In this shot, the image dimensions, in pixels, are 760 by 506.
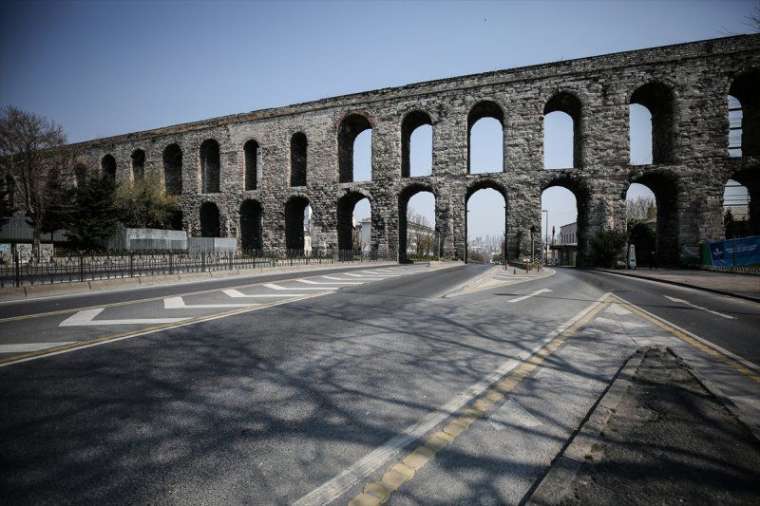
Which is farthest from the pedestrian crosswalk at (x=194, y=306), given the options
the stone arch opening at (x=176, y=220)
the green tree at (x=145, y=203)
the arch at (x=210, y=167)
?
the arch at (x=210, y=167)

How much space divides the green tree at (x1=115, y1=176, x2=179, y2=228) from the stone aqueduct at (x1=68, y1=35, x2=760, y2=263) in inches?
94.5

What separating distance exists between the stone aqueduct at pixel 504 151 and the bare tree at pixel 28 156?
9551 millimetres

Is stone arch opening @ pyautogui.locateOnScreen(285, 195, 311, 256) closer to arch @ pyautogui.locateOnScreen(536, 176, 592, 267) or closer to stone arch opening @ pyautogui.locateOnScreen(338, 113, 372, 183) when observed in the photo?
stone arch opening @ pyautogui.locateOnScreen(338, 113, 372, 183)

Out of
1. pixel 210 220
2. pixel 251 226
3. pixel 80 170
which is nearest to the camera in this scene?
pixel 251 226

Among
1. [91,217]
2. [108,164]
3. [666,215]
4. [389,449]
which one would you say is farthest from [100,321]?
[108,164]

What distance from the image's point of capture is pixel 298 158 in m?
32.3

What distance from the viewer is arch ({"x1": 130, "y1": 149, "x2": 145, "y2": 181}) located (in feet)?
118

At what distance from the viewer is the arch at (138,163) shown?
35894mm

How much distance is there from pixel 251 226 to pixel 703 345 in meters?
33.6

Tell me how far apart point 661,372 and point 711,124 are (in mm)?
27751

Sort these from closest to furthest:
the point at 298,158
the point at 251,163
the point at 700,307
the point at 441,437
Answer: the point at 441,437 < the point at 700,307 < the point at 298,158 < the point at 251,163

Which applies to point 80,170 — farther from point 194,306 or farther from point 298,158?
point 194,306

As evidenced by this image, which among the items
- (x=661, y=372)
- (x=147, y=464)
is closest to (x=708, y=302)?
(x=661, y=372)

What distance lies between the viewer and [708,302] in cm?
850
